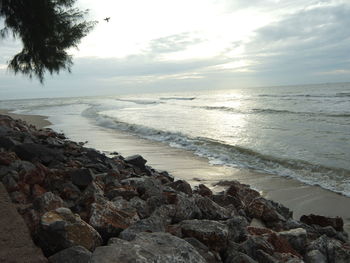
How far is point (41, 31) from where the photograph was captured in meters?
7.92

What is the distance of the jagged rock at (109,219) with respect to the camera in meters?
3.21

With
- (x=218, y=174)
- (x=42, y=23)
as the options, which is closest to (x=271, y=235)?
(x=218, y=174)

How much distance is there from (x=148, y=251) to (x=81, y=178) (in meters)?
2.75

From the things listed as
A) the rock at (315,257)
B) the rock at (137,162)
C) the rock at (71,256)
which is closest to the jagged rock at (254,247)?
the rock at (315,257)

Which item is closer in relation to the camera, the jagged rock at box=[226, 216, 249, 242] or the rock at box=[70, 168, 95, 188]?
the jagged rock at box=[226, 216, 249, 242]

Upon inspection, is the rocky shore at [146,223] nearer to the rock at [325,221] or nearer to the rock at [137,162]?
the rock at [325,221]

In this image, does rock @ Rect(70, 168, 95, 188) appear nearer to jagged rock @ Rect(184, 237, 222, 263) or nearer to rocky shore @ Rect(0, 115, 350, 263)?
rocky shore @ Rect(0, 115, 350, 263)

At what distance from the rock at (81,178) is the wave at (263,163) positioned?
506cm

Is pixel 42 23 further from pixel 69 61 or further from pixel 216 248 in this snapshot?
pixel 216 248

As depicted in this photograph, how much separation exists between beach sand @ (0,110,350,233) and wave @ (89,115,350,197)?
35cm

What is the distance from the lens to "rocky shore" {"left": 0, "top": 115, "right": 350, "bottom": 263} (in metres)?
2.63

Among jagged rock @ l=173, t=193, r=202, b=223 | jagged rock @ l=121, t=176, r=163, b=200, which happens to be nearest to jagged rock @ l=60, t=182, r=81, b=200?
jagged rock @ l=121, t=176, r=163, b=200

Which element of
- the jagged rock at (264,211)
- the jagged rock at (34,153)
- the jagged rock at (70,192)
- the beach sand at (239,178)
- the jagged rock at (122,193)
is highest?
the jagged rock at (34,153)

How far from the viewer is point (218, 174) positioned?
8.56 meters
